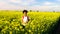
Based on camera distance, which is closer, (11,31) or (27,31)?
(11,31)

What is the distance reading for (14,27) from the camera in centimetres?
780

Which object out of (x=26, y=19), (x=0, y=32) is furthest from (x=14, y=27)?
(x=26, y=19)

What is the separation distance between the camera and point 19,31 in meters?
7.56

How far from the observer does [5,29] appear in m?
7.35

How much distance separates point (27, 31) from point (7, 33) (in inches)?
41.9

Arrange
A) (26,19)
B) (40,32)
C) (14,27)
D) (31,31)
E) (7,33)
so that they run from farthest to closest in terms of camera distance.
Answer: (26,19) → (40,32) → (31,31) → (14,27) → (7,33)

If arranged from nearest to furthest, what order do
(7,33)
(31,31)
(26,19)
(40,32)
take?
(7,33)
(31,31)
(40,32)
(26,19)

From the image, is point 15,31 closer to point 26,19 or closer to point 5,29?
point 5,29

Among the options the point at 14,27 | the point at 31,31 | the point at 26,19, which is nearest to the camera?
the point at 14,27

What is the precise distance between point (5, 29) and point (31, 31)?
1296 mm

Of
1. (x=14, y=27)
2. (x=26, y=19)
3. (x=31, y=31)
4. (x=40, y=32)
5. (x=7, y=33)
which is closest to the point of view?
→ (x=7, y=33)

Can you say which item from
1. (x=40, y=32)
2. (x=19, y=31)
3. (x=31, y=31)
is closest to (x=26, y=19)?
(x=40, y=32)

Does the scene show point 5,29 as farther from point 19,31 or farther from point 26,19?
point 26,19

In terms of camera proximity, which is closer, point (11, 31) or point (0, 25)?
point (11, 31)
